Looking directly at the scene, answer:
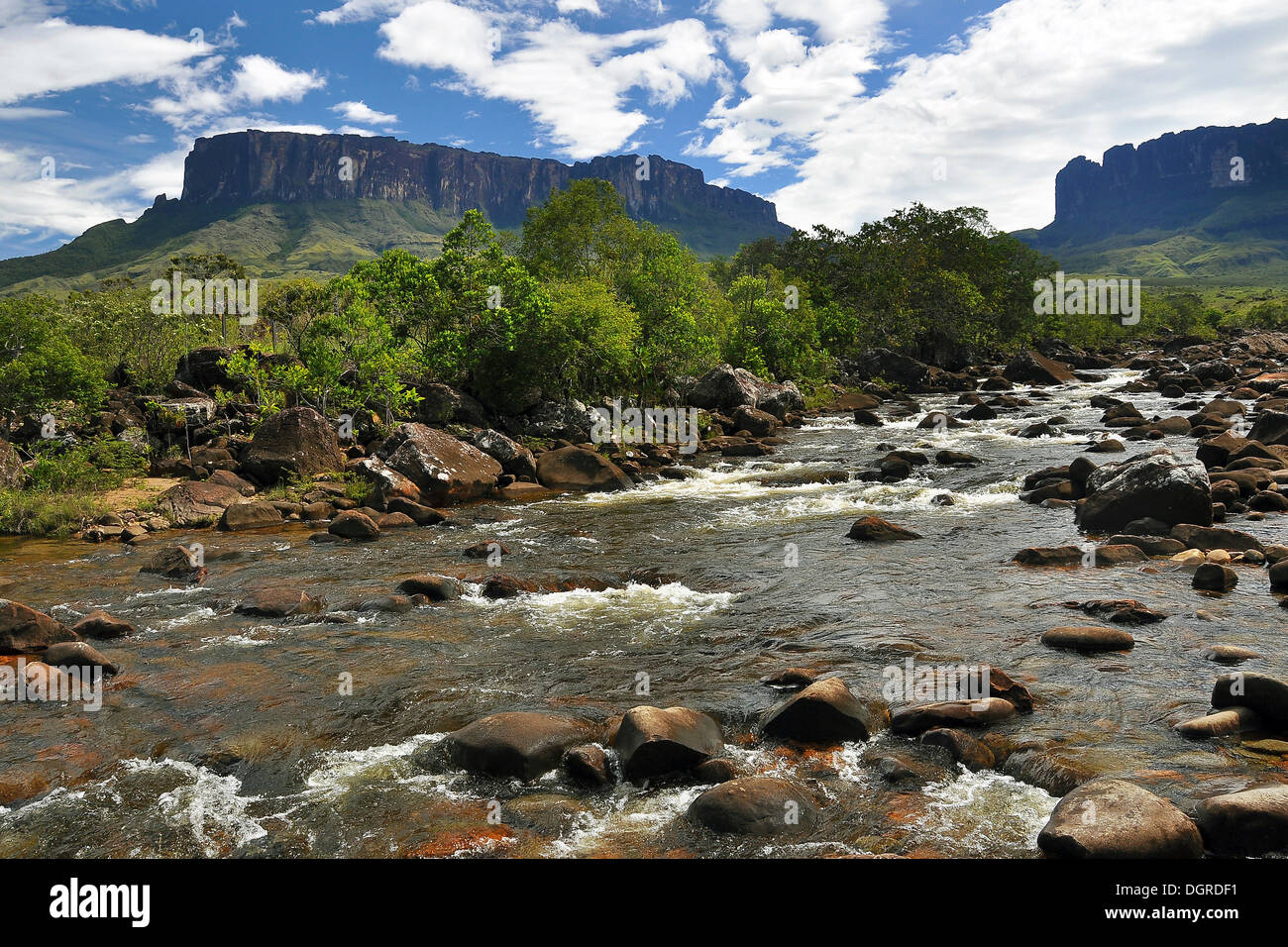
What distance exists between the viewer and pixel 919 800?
752 centimetres

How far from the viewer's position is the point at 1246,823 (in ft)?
21.0

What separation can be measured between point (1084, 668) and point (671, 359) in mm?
31724

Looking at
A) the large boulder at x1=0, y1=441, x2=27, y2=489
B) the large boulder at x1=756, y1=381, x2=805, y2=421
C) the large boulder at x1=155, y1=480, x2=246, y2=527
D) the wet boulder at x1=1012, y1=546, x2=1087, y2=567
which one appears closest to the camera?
the wet boulder at x1=1012, y1=546, x2=1087, y2=567

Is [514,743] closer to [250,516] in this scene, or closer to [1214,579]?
[1214,579]

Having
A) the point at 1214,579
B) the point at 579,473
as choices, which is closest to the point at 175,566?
the point at 579,473

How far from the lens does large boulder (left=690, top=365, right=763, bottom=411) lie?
4356 centimetres

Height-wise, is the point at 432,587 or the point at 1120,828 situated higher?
the point at 432,587

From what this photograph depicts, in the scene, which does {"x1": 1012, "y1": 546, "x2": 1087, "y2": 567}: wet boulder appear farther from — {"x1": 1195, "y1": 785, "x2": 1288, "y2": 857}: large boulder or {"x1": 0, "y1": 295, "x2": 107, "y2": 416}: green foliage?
{"x1": 0, "y1": 295, "x2": 107, "y2": 416}: green foliage

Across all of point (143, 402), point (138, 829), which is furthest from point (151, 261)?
point (138, 829)

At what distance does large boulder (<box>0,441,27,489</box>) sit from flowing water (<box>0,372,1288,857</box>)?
11.3ft

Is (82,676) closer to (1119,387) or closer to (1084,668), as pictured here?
(1084,668)

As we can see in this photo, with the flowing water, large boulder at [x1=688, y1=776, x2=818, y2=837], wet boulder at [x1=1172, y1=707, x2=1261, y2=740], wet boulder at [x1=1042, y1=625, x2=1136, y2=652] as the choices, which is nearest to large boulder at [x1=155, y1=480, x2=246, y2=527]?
the flowing water

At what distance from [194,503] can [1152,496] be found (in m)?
24.8

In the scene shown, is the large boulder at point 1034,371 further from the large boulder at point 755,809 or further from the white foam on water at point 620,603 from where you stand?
the large boulder at point 755,809
